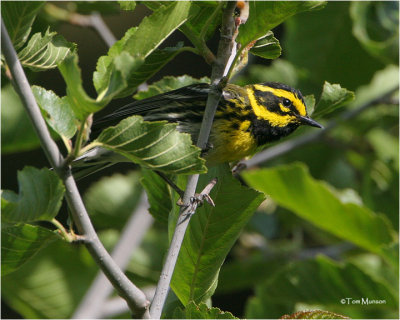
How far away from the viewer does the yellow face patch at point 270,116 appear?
105 inches

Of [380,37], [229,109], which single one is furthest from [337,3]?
[229,109]

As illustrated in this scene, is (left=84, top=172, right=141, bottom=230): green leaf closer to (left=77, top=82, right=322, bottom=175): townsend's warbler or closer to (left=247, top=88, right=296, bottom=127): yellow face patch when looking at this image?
(left=77, top=82, right=322, bottom=175): townsend's warbler

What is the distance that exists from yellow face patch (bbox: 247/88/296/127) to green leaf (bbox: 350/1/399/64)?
2.14ft

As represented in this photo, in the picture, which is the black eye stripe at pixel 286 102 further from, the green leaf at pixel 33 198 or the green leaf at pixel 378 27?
the green leaf at pixel 33 198

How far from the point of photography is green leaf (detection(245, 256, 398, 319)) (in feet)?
8.43

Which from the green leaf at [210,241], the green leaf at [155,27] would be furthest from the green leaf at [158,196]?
the green leaf at [155,27]

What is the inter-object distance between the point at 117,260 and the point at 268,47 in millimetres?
1494

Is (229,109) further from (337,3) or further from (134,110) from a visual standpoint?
(337,3)

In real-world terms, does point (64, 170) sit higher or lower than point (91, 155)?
higher

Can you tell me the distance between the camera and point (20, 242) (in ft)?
5.27

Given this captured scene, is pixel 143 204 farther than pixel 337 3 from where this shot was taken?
No

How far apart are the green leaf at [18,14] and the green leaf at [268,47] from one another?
0.56 metres

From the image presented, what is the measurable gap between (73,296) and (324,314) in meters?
1.65

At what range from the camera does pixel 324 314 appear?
1.67 m
